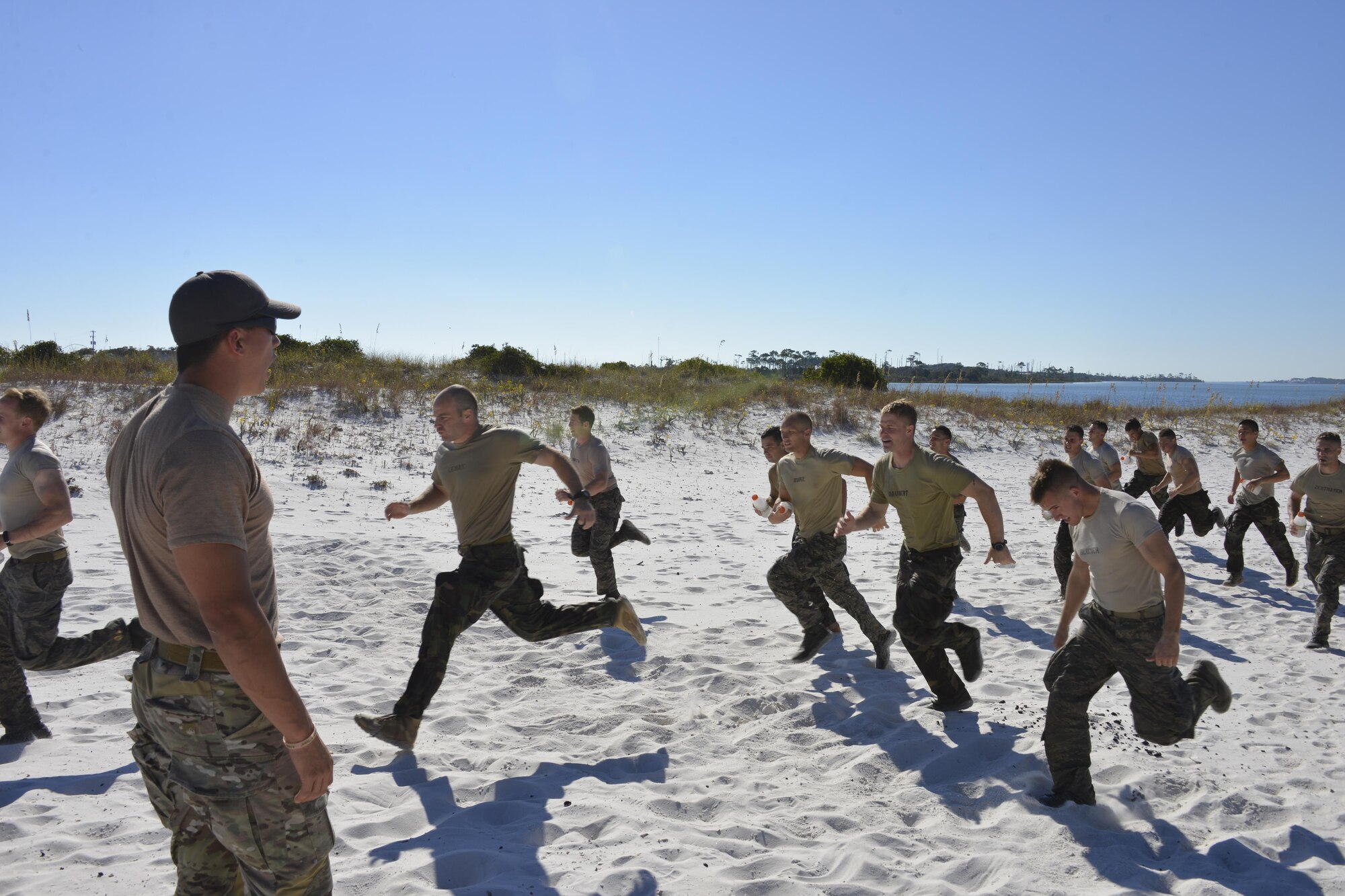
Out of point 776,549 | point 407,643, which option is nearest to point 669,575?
point 776,549

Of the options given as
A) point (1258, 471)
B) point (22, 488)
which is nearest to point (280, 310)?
point (22, 488)

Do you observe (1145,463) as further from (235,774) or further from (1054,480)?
(235,774)

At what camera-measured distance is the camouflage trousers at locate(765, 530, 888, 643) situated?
5.96 metres

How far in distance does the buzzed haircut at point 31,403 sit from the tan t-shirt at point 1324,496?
31.1 ft

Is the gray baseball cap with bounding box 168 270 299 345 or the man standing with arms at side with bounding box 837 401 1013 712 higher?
the gray baseball cap with bounding box 168 270 299 345

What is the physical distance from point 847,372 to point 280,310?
92.8 feet

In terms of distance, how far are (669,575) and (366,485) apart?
652 centimetres

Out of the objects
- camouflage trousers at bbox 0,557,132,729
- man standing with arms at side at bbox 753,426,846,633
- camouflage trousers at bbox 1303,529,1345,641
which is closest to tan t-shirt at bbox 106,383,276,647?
camouflage trousers at bbox 0,557,132,729

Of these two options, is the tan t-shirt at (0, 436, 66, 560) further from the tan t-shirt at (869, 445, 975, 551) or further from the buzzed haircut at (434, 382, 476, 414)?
the tan t-shirt at (869, 445, 975, 551)

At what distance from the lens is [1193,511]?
387 inches

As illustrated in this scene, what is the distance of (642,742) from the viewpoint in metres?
4.95

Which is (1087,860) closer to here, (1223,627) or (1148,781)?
(1148,781)

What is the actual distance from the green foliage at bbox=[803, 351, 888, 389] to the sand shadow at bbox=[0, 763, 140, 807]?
2613 centimetres

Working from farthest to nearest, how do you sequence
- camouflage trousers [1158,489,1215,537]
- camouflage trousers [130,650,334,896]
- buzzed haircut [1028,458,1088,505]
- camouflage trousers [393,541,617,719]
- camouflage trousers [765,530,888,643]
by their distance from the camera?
A: camouflage trousers [1158,489,1215,537]
camouflage trousers [765,530,888,643]
camouflage trousers [393,541,617,719]
buzzed haircut [1028,458,1088,505]
camouflage trousers [130,650,334,896]
